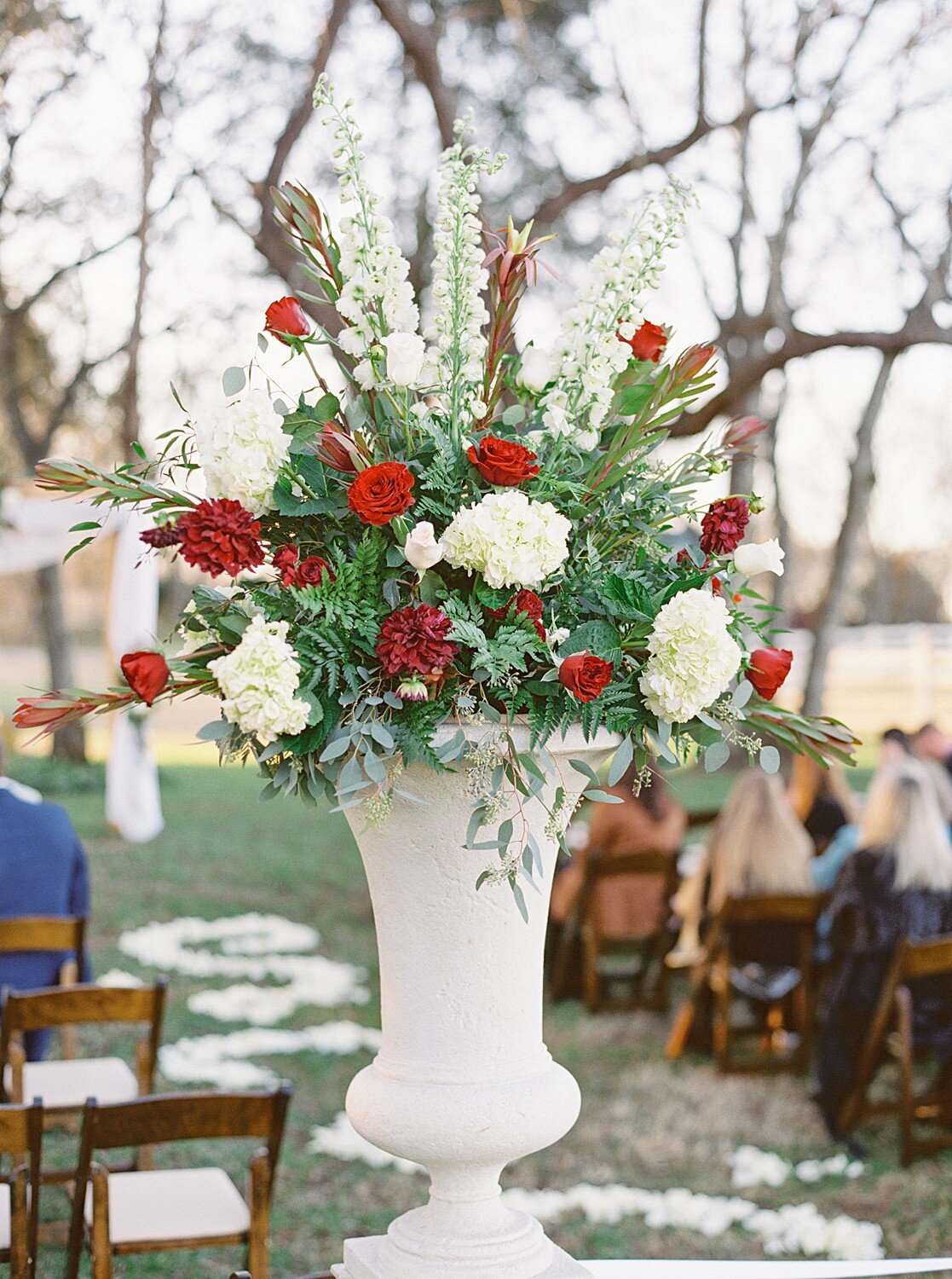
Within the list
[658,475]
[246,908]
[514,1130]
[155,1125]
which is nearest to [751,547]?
[658,475]

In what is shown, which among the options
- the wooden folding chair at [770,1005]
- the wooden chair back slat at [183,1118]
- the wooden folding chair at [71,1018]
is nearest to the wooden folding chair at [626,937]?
the wooden folding chair at [770,1005]

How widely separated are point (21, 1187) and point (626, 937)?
4.93 metres

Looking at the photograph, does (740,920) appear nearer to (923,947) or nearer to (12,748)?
(923,947)

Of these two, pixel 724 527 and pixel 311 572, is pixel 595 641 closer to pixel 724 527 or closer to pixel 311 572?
pixel 724 527

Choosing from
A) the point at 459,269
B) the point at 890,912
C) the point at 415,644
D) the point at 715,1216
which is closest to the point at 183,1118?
the point at 415,644

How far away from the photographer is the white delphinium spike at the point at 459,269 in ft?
6.73

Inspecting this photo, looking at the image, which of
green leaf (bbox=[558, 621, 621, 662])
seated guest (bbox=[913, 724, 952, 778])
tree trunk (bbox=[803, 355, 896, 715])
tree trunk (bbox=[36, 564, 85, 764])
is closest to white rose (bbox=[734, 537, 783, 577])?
green leaf (bbox=[558, 621, 621, 662])

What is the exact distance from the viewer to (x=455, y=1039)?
212 cm

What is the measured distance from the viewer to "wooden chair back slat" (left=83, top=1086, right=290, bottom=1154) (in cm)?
298

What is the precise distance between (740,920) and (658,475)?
4579 millimetres

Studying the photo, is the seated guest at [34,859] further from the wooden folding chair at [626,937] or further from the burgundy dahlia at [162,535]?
the burgundy dahlia at [162,535]

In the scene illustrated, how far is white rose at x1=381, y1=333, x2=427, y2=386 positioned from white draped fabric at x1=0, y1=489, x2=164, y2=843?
887cm

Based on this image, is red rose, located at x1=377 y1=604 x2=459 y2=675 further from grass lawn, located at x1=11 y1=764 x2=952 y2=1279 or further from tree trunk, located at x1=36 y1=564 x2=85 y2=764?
tree trunk, located at x1=36 y1=564 x2=85 y2=764

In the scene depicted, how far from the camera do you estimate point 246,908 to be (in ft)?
34.1
